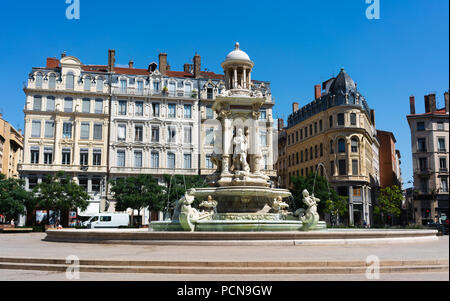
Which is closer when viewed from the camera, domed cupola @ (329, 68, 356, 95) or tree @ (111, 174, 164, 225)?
tree @ (111, 174, 164, 225)

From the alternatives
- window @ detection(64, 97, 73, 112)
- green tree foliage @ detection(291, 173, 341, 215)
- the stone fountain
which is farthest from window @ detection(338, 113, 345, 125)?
the stone fountain

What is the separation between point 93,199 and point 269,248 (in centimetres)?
4913

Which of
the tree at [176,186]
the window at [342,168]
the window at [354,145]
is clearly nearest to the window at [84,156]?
the tree at [176,186]

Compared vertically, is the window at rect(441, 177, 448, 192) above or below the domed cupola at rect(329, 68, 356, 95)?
below

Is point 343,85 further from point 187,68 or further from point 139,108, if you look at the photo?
point 139,108

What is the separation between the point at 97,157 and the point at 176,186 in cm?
1324

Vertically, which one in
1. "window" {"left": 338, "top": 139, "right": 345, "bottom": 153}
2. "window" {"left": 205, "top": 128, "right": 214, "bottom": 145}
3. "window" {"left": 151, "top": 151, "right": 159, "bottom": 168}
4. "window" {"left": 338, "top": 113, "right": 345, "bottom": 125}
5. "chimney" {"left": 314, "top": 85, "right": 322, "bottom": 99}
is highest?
"chimney" {"left": 314, "top": 85, "right": 322, "bottom": 99}

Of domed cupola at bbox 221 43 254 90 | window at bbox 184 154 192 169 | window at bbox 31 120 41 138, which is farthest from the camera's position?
window at bbox 184 154 192 169

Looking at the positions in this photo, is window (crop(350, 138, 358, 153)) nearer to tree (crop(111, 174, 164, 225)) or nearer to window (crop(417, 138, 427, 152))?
window (crop(417, 138, 427, 152))

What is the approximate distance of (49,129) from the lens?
61125 millimetres

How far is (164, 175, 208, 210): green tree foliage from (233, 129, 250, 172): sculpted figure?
29021mm

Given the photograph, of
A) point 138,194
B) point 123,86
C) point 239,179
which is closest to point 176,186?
point 138,194

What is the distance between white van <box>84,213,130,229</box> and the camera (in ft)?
159
